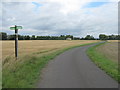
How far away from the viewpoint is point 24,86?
602 centimetres

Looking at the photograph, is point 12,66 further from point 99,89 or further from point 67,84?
point 99,89

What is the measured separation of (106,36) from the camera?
191m

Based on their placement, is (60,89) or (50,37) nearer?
(60,89)

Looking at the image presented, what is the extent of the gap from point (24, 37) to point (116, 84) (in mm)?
118565

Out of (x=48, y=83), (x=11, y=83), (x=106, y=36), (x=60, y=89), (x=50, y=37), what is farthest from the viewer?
(x=106, y=36)

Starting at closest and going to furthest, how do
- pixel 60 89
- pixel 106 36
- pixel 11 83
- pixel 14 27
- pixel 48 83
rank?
pixel 60 89 < pixel 11 83 < pixel 48 83 < pixel 14 27 < pixel 106 36

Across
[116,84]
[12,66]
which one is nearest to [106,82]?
[116,84]

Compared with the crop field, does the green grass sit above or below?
above

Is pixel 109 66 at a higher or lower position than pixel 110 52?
higher

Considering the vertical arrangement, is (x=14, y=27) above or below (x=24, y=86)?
above

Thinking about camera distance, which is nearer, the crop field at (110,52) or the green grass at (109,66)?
the green grass at (109,66)

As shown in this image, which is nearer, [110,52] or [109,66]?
[109,66]

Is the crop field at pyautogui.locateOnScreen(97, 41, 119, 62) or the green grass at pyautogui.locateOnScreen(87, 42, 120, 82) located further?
the crop field at pyautogui.locateOnScreen(97, 41, 119, 62)

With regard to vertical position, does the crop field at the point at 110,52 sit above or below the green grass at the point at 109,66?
below
